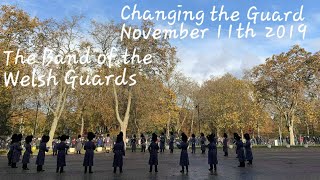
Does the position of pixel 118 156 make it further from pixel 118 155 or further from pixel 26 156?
pixel 26 156

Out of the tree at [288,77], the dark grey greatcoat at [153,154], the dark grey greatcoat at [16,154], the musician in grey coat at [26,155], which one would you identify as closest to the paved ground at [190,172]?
the musician in grey coat at [26,155]

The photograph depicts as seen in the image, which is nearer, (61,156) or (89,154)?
(89,154)

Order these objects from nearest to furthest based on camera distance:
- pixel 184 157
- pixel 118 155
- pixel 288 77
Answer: pixel 184 157 → pixel 118 155 → pixel 288 77

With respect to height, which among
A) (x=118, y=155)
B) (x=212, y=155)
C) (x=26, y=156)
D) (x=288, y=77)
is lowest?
(x=26, y=156)

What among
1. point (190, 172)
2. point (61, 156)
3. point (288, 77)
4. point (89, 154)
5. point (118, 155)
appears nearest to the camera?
point (190, 172)

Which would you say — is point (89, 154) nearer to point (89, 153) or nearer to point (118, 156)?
point (89, 153)

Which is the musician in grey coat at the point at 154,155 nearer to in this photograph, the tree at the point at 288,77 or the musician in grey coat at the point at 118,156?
the musician in grey coat at the point at 118,156

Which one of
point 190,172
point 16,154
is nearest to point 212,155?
point 190,172

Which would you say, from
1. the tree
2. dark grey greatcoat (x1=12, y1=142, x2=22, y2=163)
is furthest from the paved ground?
the tree

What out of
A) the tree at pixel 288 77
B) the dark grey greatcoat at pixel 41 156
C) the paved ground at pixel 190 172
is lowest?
the paved ground at pixel 190 172

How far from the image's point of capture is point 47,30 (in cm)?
3806

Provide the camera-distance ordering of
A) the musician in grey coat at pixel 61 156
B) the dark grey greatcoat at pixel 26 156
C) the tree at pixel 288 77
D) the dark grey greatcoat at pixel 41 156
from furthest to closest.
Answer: the tree at pixel 288 77
the dark grey greatcoat at pixel 26 156
the dark grey greatcoat at pixel 41 156
the musician in grey coat at pixel 61 156

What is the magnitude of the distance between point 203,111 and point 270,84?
2750cm

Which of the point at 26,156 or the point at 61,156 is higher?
the point at 61,156
